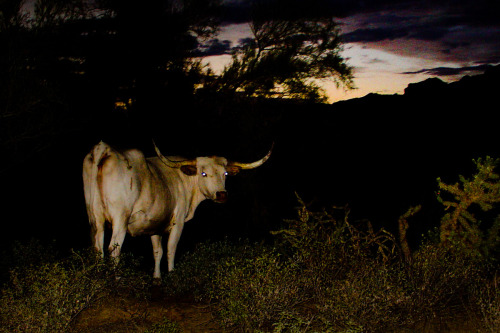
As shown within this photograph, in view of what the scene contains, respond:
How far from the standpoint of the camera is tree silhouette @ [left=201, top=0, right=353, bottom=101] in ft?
41.2

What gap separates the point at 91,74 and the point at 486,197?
922 cm

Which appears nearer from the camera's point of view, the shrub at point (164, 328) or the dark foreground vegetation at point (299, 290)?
the shrub at point (164, 328)

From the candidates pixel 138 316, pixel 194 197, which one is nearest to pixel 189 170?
pixel 194 197

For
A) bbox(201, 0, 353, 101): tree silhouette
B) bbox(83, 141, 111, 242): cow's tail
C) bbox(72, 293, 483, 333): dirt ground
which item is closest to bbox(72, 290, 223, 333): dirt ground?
bbox(72, 293, 483, 333): dirt ground

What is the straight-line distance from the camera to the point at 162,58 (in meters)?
12.3

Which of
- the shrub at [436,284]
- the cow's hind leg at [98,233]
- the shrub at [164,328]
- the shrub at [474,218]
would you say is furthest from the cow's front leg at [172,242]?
the shrub at [474,218]

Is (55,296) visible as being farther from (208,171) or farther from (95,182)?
(208,171)

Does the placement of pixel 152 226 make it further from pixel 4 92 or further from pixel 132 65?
pixel 132 65

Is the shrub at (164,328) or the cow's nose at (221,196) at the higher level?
the cow's nose at (221,196)

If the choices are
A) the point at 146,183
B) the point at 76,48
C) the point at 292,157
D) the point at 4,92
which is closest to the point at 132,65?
the point at 76,48

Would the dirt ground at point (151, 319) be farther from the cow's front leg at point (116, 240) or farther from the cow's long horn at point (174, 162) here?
the cow's long horn at point (174, 162)

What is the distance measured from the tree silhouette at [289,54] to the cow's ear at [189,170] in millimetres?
5569

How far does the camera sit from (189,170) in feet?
23.5

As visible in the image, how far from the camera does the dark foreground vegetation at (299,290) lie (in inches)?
171
